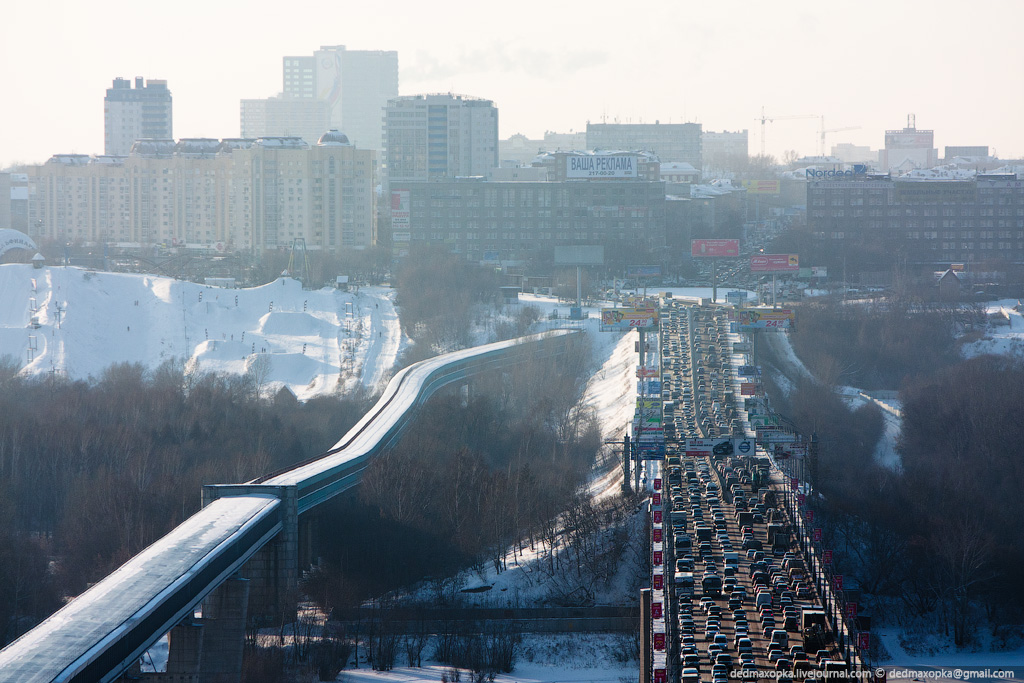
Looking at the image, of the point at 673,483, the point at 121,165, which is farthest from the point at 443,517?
the point at 121,165

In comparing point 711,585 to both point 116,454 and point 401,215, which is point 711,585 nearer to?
point 116,454

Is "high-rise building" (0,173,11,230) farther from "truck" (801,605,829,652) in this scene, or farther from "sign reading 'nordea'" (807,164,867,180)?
"truck" (801,605,829,652)

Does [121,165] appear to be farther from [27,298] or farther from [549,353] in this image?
[549,353]

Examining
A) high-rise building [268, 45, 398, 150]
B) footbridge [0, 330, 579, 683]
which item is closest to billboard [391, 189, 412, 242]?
footbridge [0, 330, 579, 683]

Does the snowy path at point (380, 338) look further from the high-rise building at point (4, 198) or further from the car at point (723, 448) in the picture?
the high-rise building at point (4, 198)

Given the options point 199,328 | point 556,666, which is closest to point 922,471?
point 556,666
